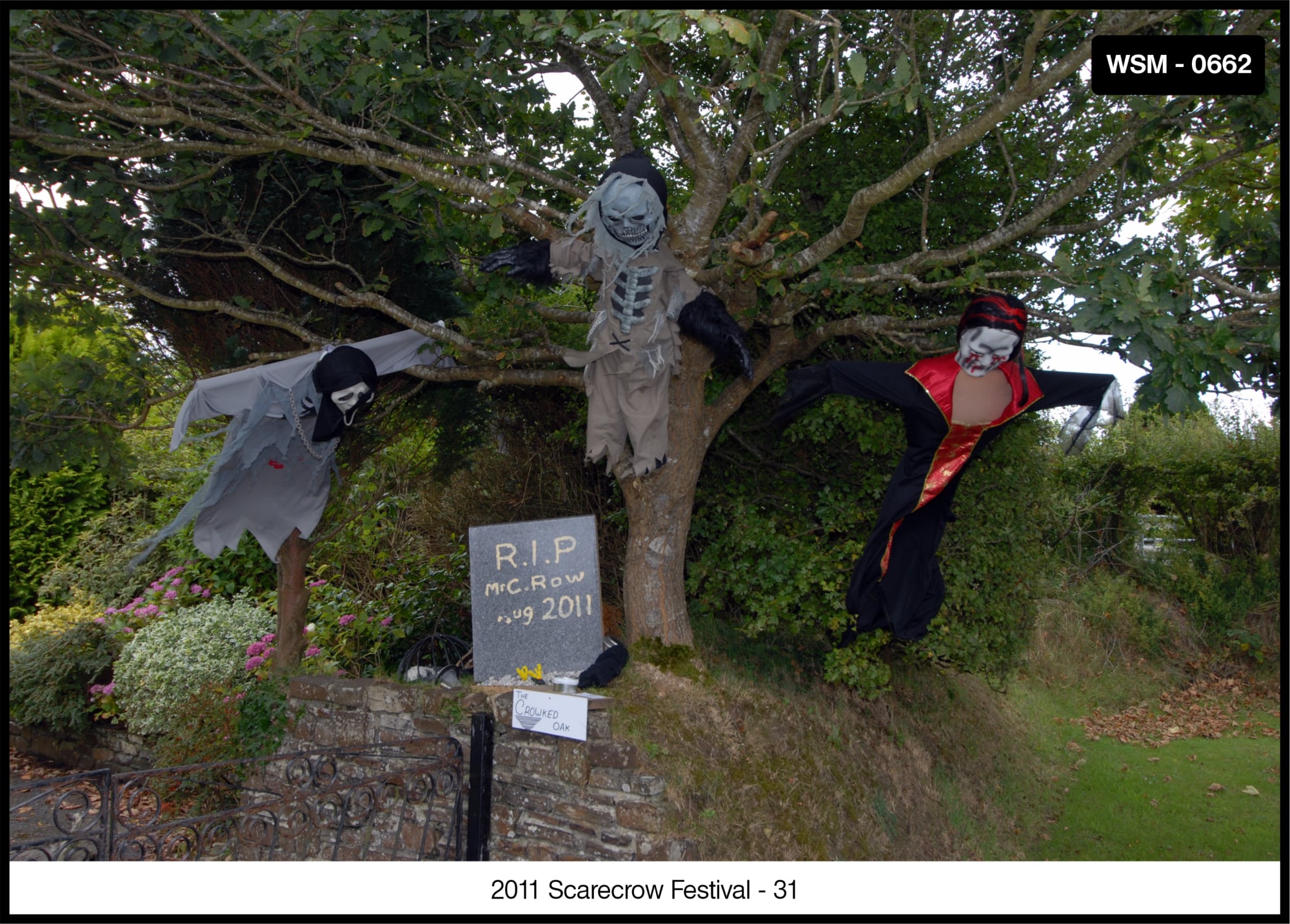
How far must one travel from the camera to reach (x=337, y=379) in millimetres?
4656

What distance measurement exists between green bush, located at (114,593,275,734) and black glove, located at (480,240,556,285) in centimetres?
358

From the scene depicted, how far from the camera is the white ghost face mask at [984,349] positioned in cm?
410

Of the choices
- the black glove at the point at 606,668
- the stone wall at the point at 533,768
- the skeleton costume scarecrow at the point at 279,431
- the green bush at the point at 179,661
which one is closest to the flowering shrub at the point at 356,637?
the green bush at the point at 179,661

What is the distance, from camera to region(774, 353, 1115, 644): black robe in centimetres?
440

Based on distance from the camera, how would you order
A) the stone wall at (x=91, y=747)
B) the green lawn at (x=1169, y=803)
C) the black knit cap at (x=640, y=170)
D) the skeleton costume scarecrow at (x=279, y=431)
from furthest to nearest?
the stone wall at (x=91, y=747)
the green lawn at (x=1169, y=803)
the skeleton costume scarecrow at (x=279, y=431)
the black knit cap at (x=640, y=170)

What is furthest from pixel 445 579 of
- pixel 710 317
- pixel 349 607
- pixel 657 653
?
pixel 710 317

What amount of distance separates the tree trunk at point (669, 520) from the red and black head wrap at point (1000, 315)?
1.45m

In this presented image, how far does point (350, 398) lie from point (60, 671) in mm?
4167

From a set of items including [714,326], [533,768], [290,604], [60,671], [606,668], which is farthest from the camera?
[60,671]

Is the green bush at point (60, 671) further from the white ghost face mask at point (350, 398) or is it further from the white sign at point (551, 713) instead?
the white sign at point (551, 713)

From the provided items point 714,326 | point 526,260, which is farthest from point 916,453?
point 526,260

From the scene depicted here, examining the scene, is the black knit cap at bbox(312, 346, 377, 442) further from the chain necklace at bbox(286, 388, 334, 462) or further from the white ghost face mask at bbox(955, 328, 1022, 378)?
the white ghost face mask at bbox(955, 328, 1022, 378)

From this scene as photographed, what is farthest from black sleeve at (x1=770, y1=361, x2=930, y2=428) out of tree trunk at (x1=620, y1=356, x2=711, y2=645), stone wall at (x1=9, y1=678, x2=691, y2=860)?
stone wall at (x1=9, y1=678, x2=691, y2=860)

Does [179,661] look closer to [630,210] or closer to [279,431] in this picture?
[279,431]
